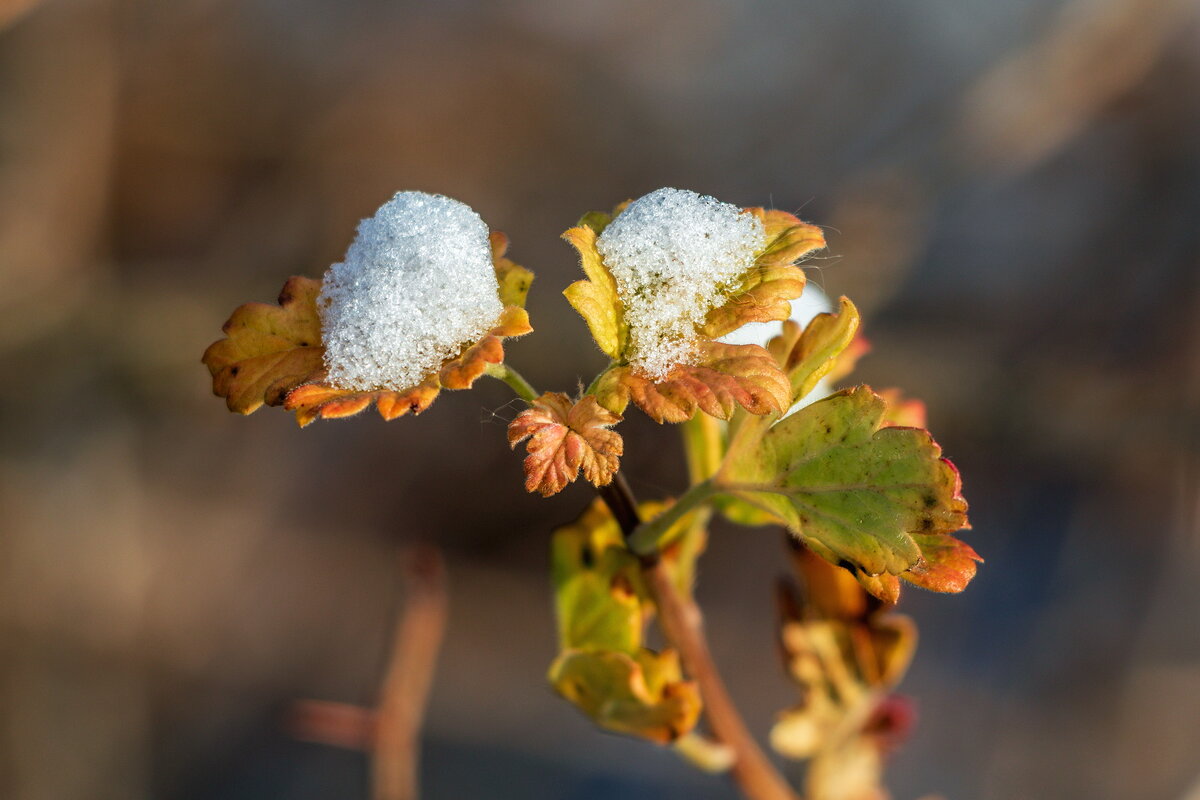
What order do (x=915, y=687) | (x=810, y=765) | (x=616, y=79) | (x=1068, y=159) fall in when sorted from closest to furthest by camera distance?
1. (x=810, y=765)
2. (x=915, y=687)
3. (x=1068, y=159)
4. (x=616, y=79)

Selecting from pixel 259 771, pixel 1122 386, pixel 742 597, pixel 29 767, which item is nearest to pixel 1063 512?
pixel 1122 386

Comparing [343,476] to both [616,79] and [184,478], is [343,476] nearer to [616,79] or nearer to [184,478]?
[184,478]

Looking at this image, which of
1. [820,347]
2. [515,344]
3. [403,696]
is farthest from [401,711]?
[515,344]

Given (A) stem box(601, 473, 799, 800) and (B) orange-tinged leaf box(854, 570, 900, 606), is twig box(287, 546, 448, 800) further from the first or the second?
(B) orange-tinged leaf box(854, 570, 900, 606)

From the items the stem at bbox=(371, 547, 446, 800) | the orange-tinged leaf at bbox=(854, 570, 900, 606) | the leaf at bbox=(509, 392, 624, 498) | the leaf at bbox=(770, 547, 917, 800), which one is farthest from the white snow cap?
the stem at bbox=(371, 547, 446, 800)

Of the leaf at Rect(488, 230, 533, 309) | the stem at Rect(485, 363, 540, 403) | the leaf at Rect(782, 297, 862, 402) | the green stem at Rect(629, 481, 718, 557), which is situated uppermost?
the leaf at Rect(488, 230, 533, 309)

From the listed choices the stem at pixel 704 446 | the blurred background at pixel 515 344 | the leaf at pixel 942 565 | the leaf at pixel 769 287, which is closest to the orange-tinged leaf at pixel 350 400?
the leaf at pixel 769 287

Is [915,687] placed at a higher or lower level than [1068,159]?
lower
